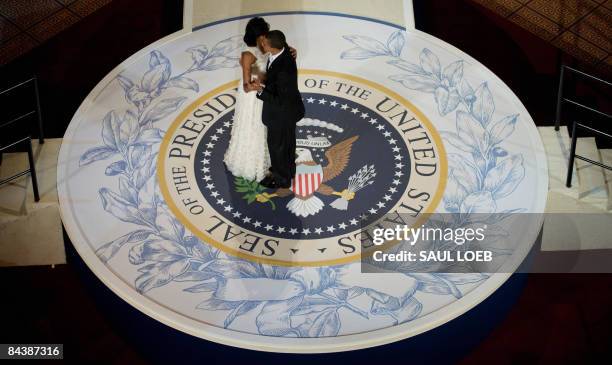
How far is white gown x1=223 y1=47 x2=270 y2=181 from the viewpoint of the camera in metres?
8.22

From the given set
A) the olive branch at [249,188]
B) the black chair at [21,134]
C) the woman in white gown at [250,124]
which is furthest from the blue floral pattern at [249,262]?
the woman in white gown at [250,124]

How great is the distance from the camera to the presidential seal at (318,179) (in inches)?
316

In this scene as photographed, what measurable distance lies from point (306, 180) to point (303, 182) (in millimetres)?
36

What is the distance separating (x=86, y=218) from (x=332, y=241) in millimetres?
2094

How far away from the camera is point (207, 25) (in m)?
10.2

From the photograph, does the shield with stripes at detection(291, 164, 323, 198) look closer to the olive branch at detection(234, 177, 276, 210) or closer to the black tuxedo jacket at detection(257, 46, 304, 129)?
the olive branch at detection(234, 177, 276, 210)

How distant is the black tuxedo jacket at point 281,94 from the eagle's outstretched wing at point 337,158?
2.35 feet

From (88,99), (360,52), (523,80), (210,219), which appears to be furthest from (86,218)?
(523,80)

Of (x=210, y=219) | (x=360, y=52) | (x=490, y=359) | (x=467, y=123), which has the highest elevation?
(x=360, y=52)

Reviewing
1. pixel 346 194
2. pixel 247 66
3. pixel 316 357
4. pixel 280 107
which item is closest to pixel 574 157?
pixel 346 194

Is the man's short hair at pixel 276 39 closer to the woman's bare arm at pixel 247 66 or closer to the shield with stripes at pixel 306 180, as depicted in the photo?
the woman's bare arm at pixel 247 66

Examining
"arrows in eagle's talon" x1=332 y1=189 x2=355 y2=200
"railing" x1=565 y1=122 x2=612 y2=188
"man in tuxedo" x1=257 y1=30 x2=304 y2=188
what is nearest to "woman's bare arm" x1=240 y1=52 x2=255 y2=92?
"man in tuxedo" x1=257 y1=30 x2=304 y2=188

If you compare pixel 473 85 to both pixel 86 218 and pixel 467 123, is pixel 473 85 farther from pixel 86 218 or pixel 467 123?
pixel 86 218

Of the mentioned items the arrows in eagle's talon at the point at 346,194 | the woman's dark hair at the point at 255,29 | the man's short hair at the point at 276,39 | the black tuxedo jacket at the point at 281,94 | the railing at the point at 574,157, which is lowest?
the arrows in eagle's talon at the point at 346,194
